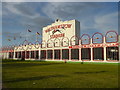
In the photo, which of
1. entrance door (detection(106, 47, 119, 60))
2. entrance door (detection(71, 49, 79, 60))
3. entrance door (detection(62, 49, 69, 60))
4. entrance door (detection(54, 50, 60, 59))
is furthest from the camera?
entrance door (detection(54, 50, 60, 59))

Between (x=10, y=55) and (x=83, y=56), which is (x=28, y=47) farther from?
(x=83, y=56)

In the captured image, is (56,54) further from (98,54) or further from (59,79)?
(59,79)

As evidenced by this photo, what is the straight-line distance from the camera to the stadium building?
38344 mm

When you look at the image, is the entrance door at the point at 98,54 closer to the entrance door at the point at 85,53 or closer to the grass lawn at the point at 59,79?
the entrance door at the point at 85,53

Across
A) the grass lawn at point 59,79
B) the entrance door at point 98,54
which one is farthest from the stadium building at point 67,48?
the grass lawn at point 59,79

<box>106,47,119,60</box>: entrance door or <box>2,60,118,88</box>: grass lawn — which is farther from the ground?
<box>106,47,119,60</box>: entrance door

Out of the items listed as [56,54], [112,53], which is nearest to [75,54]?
[56,54]

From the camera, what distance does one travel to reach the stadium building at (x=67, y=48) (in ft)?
126

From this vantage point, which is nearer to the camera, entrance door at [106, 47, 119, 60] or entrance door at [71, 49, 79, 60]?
entrance door at [106, 47, 119, 60]

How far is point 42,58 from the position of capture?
2303 inches

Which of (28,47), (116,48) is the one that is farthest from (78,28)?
(28,47)

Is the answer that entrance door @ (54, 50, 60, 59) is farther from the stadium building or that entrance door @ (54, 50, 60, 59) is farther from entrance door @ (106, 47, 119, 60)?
entrance door @ (106, 47, 119, 60)

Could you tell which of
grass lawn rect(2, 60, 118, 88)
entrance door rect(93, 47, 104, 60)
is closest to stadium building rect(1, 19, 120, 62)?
entrance door rect(93, 47, 104, 60)

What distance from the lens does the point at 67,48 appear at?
49250mm
